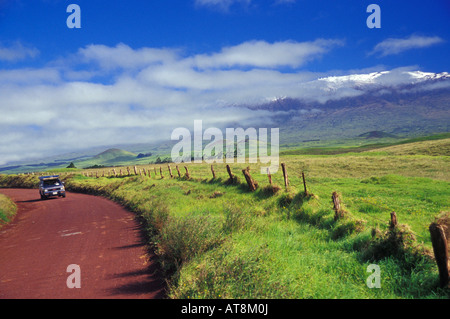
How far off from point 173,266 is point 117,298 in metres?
1.96

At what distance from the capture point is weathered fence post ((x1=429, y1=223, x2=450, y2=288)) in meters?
5.62

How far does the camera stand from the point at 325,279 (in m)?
6.48

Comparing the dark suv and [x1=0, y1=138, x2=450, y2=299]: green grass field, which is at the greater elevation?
[x1=0, y1=138, x2=450, y2=299]: green grass field

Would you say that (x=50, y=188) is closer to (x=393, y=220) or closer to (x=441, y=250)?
(x=393, y=220)

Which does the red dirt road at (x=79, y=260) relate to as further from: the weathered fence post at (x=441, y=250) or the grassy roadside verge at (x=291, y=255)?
the weathered fence post at (x=441, y=250)

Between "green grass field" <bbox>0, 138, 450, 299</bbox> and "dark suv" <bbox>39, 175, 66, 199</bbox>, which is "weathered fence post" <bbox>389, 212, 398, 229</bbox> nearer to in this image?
"green grass field" <bbox>0, 138, 450, 299</bbox>

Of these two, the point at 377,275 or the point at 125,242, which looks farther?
the point at 125,242

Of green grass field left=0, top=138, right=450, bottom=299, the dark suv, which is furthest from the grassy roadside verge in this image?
the dark suv

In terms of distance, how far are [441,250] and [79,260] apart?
31.9 ft

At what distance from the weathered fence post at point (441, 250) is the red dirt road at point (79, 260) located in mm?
5810

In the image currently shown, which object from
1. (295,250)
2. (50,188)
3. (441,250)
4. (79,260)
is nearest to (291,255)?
(295,250)

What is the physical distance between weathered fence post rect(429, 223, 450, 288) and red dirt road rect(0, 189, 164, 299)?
5.81 metres

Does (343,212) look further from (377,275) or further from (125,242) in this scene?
(125,242)
